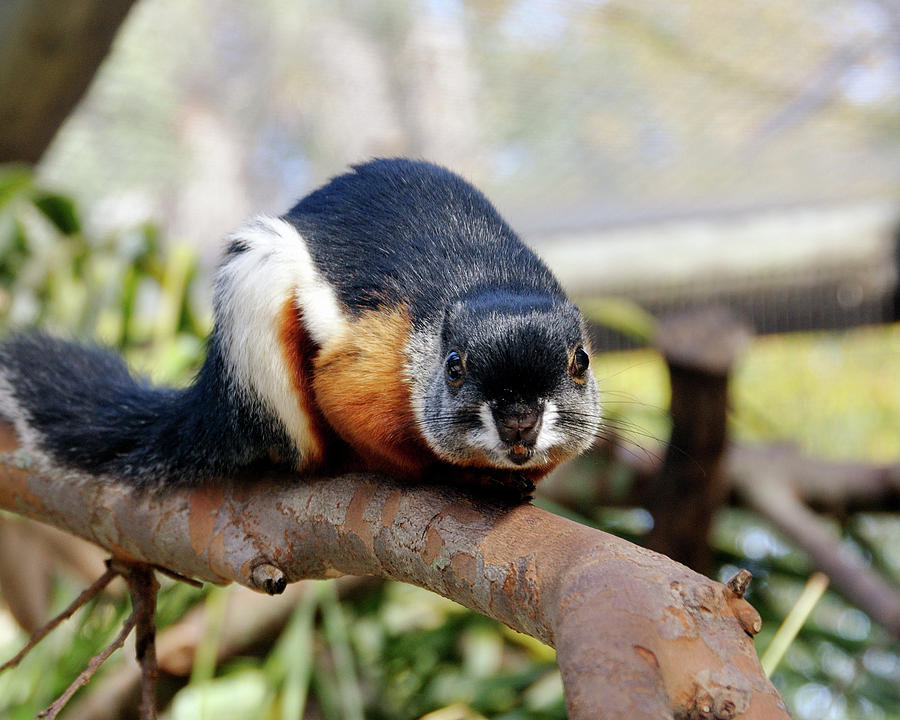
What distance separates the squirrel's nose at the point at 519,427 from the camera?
1506mm

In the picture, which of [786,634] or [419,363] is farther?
[786,634]

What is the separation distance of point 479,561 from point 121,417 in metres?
1.07

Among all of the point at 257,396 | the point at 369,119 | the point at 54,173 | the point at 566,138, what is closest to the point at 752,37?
the point at 566,138

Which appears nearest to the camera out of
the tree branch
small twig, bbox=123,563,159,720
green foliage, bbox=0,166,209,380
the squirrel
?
the squirrel

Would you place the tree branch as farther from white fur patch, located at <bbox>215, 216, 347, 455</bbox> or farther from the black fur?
white fur patch, located at <bbox>215, 216, 347, 455</bbox>

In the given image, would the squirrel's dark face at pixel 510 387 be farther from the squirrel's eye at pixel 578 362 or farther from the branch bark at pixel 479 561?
the branch bark at pixel 479 561

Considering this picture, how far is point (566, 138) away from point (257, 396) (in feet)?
7.43

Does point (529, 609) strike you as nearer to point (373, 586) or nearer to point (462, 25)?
point (373, 586)

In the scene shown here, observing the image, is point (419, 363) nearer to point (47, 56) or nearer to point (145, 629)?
point (145, 629)

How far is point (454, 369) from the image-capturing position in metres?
1.66

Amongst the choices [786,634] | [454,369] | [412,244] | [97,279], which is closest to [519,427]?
[454,369]

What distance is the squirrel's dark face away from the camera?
1541mm

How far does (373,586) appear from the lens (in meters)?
3.39

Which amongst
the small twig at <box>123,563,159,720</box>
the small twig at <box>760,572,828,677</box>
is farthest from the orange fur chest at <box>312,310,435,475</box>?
the small twig at <box>760,572,828,677</box>
